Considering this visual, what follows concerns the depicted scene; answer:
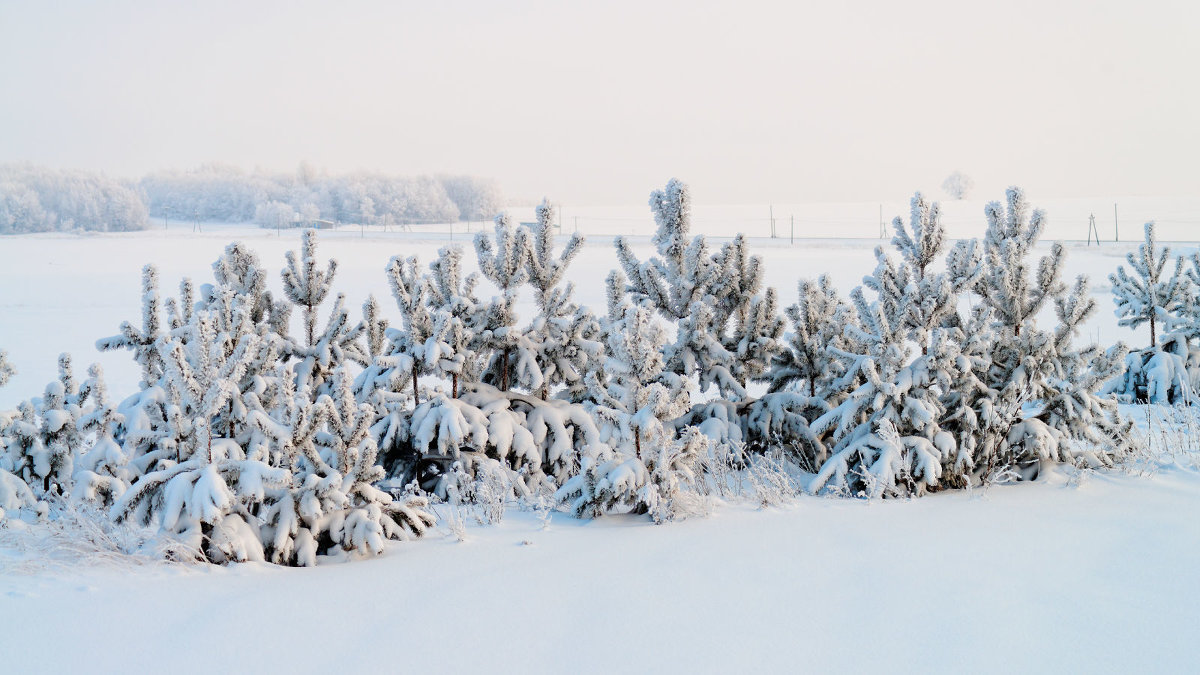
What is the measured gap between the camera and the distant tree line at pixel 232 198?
222 feet

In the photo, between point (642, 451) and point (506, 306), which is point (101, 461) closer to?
point (506, 306)

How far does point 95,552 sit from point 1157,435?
8971 millimetres

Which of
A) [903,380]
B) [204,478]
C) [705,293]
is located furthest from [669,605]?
[705,293]

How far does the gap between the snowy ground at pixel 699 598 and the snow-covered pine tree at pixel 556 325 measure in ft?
7.58

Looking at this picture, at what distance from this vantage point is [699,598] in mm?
4266

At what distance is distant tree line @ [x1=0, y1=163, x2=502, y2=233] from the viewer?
67812mm

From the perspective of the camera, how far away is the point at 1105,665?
140 inches

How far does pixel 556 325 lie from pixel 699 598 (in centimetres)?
422

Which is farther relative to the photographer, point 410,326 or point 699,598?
point 410,326

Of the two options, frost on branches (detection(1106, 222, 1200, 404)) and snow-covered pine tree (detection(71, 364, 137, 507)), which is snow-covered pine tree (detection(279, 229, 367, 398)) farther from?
frost on branches (detection(1106, 222, 1200, 404))

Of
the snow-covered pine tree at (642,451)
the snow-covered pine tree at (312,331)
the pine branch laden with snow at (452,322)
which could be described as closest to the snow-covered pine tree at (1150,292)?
the snow-covered pine tree at (642,451)

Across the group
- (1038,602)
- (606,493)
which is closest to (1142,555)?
(1038,602)

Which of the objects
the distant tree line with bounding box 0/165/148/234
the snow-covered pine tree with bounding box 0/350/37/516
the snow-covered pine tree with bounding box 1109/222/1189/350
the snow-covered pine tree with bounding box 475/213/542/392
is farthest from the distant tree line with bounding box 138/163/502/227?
the snow-covered pine tree with bounding box 0/350/37/516

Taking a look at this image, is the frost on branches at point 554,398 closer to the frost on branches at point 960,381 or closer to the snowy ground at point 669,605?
the frost on branches at point 960,381
